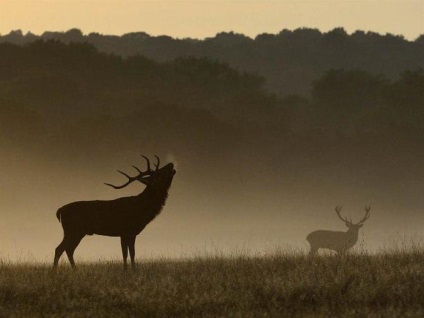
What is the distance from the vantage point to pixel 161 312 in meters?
11.5

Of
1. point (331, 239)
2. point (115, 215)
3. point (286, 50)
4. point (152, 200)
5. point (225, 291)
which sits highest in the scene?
point (286, 50)

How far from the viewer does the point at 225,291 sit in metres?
12.4

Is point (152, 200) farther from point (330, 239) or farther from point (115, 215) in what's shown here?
point (330, 239)

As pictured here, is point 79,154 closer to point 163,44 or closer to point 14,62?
point 14,62

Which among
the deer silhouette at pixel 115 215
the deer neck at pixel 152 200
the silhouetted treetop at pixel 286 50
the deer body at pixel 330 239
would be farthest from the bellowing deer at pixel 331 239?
the silhouetted treetop at pixel 286 50

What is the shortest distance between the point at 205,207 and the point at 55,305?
6615 centimetres

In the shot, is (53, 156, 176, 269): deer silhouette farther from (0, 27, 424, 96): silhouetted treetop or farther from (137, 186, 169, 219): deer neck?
(0, 27, 424, 96): silhouetted treetop

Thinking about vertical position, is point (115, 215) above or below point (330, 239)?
below

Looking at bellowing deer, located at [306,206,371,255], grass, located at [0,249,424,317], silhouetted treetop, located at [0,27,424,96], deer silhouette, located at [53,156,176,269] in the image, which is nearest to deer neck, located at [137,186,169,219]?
deer silhouette, located at [53,156,176,269]

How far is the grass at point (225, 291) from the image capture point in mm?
11492

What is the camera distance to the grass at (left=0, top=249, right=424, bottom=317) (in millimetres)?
11492

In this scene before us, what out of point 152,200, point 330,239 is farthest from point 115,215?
point 330,239

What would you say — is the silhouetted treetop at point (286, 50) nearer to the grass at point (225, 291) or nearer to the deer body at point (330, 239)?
the deer body at point (330, 239)

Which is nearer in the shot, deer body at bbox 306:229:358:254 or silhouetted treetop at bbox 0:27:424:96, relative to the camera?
deer body at bbox 306:229:358:254
